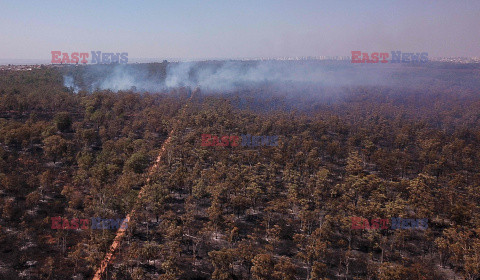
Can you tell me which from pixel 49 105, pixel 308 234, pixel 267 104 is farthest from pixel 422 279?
pixel 267 104

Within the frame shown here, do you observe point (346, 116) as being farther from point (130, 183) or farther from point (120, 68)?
point (120, 68)

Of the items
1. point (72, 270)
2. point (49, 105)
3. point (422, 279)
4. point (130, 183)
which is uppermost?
point (49, 105)

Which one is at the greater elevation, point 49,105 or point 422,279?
point 49,105

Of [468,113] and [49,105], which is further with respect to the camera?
[468,113]

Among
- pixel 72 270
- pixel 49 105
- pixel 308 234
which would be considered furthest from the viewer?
pixel 49 105

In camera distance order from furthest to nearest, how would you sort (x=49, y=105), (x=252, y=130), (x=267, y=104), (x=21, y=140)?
(x=267, y=104) < (x=49, y=105) < (x=252, y=130) < (x=21, y=140)

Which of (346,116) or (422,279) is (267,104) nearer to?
(346,116)

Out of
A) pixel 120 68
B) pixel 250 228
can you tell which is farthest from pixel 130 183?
pixel 120 68
